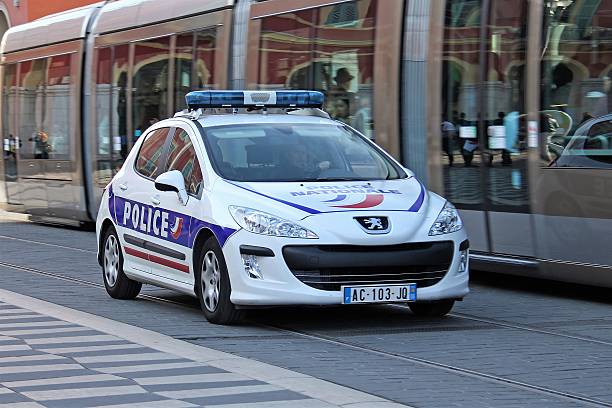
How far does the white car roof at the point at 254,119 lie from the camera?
39.0 feet

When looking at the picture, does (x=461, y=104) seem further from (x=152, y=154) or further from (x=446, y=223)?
(x=446, y=223)

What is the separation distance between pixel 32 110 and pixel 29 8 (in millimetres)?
19495

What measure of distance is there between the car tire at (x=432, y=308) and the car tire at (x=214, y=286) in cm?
137

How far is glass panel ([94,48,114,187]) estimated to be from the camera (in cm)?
2242

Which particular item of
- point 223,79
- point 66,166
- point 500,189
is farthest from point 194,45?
point 500,189

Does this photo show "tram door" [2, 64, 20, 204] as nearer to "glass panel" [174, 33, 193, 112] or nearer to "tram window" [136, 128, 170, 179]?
"glass panel" [174, 33, 193, 112]

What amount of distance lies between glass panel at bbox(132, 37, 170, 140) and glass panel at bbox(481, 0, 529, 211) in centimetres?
758

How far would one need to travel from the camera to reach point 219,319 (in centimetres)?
1080

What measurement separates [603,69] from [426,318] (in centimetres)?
244

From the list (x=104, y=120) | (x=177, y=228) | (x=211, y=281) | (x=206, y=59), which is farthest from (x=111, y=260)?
(x=104, y=120)

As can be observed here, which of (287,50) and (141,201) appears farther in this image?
(287,50)

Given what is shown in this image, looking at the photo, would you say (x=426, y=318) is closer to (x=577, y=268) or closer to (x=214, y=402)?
(x=577, y=268)

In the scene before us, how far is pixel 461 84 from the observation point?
13.9 metres

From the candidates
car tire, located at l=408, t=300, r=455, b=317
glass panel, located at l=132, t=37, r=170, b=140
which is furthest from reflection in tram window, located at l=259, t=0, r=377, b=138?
car tire, located at l=408, t=300, r=455, b=317
